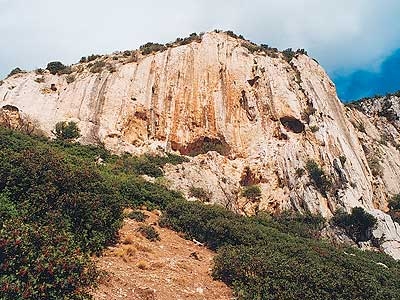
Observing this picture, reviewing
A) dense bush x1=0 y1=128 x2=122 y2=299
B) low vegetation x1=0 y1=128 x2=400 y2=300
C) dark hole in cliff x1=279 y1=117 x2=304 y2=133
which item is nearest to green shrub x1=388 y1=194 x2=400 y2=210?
dark hole in cliff x1=279 y1=117 x2=304 y2=133

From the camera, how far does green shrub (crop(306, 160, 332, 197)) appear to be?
4363 cm

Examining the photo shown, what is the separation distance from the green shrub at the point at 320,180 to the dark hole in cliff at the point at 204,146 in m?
8.75

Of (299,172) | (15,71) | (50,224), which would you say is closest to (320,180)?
(299,172)

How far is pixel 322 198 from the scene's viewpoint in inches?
1687

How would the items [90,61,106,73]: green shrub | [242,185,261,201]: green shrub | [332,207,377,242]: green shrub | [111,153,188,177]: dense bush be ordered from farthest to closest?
[90,61,106,73]: green shrub → [242,185,261,201]: green shrub → [332,207,377,242]: green shrub → [111,153,188,177]: dense bush

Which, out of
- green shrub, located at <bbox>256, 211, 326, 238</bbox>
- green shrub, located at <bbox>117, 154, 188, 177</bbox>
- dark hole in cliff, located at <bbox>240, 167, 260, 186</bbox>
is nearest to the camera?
green shrub, located at <bbox>256, 211, 326, 238</bbox>

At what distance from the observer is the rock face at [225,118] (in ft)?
142

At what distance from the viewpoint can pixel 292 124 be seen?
167ft

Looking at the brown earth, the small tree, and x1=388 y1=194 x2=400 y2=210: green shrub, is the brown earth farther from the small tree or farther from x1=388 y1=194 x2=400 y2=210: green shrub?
x1=388 y1=194 x2=400 y2=210: green shrub

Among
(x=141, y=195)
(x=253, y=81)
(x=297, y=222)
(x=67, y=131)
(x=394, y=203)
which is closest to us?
(x=141, y=195)

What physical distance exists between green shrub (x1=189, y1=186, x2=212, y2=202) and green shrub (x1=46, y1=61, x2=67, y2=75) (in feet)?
90.2

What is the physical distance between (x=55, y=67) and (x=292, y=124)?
28291 millimetres

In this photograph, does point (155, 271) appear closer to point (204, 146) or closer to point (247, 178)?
point (247, 178)

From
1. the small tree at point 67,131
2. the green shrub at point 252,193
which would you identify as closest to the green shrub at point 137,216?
the green shrub at point 252,193
